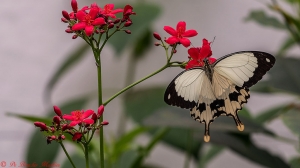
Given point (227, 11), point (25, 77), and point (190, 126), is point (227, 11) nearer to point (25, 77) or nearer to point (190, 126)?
point (25, 77)

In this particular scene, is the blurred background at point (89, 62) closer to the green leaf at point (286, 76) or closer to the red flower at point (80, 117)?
the green leaf at point (286, 76)

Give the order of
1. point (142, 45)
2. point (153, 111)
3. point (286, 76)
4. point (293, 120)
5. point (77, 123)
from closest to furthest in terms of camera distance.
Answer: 1. point (77, 123)
2. point (293, 120)
3. point (286, 76)
4. point (153, 111)
5. point (142, 45)

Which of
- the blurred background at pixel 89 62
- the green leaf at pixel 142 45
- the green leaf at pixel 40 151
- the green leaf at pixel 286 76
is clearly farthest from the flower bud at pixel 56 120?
the green leaf at pixel 142 45

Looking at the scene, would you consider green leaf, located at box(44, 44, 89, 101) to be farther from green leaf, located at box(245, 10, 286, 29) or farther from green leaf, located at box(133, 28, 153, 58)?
green leaf, located at box(245, 10, 286, 29)

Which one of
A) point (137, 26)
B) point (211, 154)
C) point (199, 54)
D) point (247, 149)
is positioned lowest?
point (211, 154)

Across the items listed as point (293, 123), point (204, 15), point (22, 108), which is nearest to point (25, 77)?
point (22, 108)

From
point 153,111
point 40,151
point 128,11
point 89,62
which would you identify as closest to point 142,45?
point 89,62

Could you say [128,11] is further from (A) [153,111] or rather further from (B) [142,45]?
(B) [142,45]
